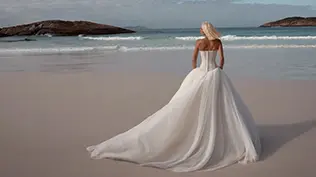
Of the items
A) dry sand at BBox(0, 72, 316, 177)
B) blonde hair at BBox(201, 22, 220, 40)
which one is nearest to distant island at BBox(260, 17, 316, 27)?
dry sand at BBox(0, 72, 316, 177)

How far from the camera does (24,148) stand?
4957mm

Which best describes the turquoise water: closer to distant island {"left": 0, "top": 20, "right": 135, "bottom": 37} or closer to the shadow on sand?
distant island {"left": 0, "top": 20, "right": 135, "bottom": 37}

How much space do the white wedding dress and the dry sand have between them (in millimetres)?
131

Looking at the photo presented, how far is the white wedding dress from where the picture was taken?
4273 millimetres

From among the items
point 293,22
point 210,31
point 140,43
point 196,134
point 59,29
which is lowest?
point 196,134

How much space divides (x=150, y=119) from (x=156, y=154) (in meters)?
0.41

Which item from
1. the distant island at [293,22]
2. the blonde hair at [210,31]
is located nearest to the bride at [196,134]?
the blonde hair at [210,31]

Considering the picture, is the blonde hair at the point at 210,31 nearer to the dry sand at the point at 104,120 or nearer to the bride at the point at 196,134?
the bride at the point at 196,134

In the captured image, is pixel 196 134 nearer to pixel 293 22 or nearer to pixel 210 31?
pixel 210 31

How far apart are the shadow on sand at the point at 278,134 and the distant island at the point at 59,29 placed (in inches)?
1108

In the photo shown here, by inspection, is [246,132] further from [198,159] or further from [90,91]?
[90,91]

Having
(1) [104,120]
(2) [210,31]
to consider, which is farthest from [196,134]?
(1) [104,120]

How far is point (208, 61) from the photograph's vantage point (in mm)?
4578

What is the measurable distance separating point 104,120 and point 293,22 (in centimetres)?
3693
